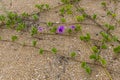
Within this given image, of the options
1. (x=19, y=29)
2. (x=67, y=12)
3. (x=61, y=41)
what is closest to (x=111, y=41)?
(x=61, y=41)

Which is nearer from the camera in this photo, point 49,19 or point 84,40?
point 84,40

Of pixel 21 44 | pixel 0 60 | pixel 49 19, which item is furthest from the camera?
pixel 49 19

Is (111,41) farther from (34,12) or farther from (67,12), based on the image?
(34,12)

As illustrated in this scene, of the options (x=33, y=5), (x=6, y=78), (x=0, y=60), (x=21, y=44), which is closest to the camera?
(x=6, y=78)

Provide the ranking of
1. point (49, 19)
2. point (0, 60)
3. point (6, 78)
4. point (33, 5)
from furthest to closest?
point (33, 5), point (49, 19), point (0, 60), point (6, 78)

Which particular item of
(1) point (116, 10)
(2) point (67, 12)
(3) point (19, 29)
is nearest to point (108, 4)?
(1) point (116, 10)

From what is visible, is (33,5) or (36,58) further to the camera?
(33,5)

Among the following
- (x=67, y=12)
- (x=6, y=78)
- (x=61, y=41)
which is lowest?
(x=6, y=78)

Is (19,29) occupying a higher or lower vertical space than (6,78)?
higher

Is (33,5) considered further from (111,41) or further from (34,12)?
(111,41)

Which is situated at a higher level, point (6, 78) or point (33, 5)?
point (33, 5)
